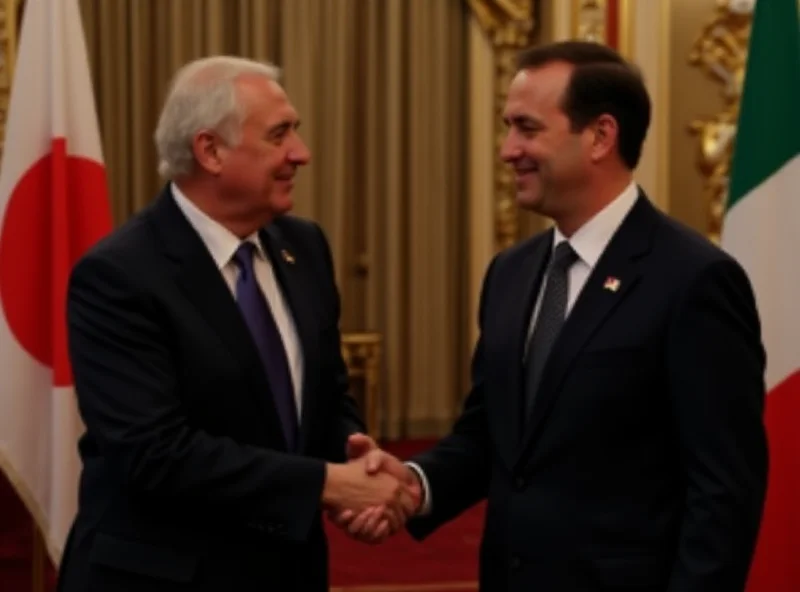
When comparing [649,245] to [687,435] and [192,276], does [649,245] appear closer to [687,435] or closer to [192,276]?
[687,435]

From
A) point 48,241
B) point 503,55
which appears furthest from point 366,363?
point 48,241

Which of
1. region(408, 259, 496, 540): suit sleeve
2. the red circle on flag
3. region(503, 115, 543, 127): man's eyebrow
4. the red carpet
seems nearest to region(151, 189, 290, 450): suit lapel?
region(408, 259, 496, 540): suit sleeve

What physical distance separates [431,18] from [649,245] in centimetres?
510

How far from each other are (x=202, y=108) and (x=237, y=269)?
0.29 meters

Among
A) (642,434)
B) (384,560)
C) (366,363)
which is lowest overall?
(384,560)

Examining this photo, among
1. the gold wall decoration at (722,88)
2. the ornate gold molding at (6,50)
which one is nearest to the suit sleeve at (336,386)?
the ornate gold molding at (6,50)

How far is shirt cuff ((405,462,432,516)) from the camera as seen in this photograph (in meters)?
2.89

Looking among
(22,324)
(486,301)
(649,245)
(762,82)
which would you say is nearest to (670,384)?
(649,245)

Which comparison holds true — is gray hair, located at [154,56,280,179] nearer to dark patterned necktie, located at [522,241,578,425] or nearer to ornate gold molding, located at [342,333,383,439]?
dark patterned necktie, located at [522,241,578,425]

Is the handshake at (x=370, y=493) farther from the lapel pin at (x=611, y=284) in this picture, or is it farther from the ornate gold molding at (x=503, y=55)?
the ornate gold molding at (x=503, y=55)

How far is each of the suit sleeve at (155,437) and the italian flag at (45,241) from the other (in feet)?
5.64

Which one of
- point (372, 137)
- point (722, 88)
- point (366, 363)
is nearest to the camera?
point (722, 88)

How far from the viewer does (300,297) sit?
2.83 m

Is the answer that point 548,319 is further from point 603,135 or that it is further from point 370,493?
point 370,493
